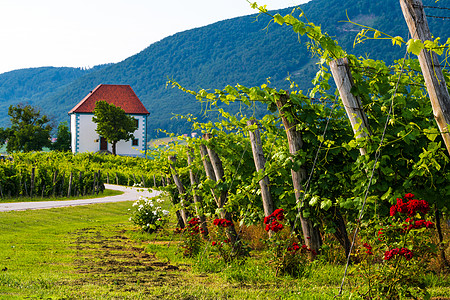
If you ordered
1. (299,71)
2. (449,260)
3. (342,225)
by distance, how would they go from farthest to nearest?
(299,71) < (342,225) < (449,260)

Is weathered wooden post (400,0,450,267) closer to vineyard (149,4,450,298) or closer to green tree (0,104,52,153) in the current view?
vineyard (149,4,450,298)

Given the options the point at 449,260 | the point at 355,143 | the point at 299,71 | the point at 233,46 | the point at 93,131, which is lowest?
the point at 449,260

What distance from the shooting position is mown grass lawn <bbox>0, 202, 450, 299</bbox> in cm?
464

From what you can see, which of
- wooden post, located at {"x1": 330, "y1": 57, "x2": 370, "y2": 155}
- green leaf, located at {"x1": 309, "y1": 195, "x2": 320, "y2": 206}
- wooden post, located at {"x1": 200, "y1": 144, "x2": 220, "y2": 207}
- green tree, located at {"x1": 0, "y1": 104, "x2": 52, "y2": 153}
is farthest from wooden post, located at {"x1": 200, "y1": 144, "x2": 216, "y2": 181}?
green tree, located at {"x1": 0, "y1": 104, "x2": 52, "y2": 153}

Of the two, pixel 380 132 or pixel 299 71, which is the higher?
pixel 299 71

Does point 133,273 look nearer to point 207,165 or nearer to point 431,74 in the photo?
point 207,165

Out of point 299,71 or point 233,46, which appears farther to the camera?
point 233,46

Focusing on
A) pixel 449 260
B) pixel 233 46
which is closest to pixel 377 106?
pixel 449 260

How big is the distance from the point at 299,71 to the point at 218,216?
150 meters

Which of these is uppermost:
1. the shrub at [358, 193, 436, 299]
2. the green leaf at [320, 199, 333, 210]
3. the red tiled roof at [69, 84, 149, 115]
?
the red tiled roof at [69, 84, 149, 115]

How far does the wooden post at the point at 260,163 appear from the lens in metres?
6.22

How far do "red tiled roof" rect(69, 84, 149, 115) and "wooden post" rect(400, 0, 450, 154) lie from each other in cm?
6184

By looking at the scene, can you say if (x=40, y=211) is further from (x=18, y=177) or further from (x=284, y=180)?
(x=284, y=180)

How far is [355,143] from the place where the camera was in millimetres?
4688
